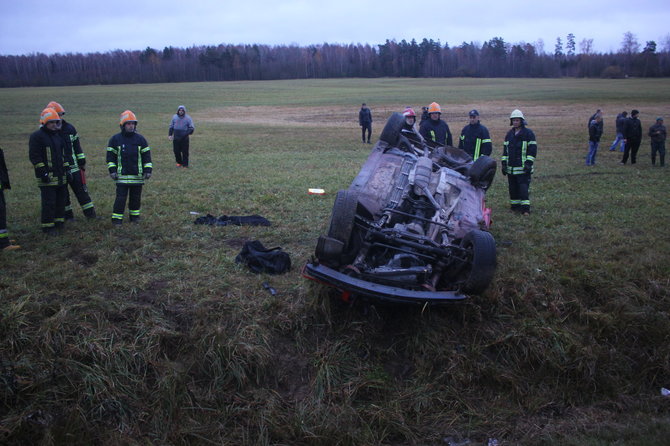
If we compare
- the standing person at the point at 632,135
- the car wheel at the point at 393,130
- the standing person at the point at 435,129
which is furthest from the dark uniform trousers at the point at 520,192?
the standing person at the point at 632,135

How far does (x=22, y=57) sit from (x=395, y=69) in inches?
2440

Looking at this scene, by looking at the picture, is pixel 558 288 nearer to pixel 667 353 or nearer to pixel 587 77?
pixel 667 353

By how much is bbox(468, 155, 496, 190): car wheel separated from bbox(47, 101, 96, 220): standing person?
18.0 ft

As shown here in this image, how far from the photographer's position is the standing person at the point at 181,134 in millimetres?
13063

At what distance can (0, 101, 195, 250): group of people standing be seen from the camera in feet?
22.6

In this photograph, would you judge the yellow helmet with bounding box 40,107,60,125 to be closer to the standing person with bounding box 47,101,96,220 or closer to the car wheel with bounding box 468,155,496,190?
the standing person with bounding box 47,101,96,220

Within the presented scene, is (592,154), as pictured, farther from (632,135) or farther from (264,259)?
(264,259)

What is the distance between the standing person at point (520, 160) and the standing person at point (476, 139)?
0.42m

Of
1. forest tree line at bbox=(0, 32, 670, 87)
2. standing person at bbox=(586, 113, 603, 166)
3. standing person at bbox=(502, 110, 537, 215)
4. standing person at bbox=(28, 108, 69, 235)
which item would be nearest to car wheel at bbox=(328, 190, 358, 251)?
standing person at bbox=(28, 108, 69, 235)

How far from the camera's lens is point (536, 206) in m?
8.83

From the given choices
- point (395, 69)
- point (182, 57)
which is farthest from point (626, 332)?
point (182, 57)

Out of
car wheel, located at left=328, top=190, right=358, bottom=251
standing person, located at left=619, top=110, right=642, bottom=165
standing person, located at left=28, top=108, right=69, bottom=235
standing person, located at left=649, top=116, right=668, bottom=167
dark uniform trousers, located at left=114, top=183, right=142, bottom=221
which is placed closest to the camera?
car wheel, located at left=328, top=190, right=358, bottom=251

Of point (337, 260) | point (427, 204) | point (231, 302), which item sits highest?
point (427, 204)

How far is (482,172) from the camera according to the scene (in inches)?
251
